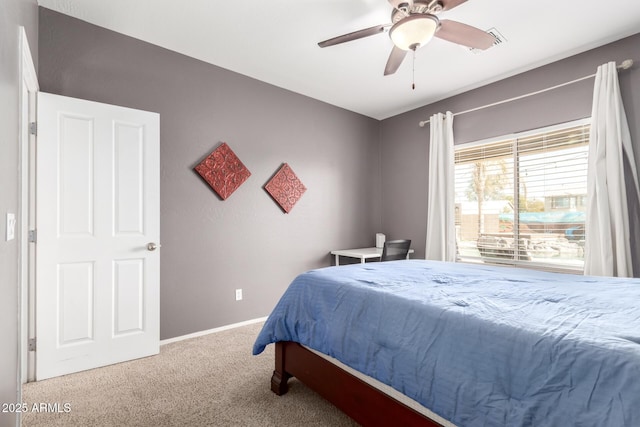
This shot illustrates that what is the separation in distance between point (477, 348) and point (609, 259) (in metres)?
2.28

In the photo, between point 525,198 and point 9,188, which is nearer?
point 9,188

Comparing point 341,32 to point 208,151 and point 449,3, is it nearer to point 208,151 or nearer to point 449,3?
point 449,3

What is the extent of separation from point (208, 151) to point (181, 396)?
6.84 feet

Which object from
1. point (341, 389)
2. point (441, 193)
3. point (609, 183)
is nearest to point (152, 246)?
point (341, 389)

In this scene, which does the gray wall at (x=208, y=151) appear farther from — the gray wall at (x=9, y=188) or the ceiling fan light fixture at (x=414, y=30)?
the ceiling fan light fixture at (x=414, y=30)

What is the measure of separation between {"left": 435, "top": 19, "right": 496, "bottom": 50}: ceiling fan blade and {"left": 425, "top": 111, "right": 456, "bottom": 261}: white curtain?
166cm

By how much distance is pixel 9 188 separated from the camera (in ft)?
4.31

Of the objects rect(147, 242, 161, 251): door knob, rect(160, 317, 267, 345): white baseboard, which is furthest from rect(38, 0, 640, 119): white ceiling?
rect(160, 317, 267, 345): white baseboard

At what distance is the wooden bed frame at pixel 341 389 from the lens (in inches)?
52.7

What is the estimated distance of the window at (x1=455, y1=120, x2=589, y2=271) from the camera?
2934 millimetres

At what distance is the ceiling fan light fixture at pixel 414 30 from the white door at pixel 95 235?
78.6 inches

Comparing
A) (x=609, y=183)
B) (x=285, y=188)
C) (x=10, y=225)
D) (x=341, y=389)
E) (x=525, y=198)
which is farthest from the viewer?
(x=285, y=188)

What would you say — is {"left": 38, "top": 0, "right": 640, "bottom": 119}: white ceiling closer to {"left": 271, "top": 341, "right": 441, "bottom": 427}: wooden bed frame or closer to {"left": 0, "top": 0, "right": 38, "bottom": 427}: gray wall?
{"left": 0, "top": 0, "right": 38, "bottom": 427}: gray wall

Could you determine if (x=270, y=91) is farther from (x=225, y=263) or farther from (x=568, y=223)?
(x=568, y=223)
